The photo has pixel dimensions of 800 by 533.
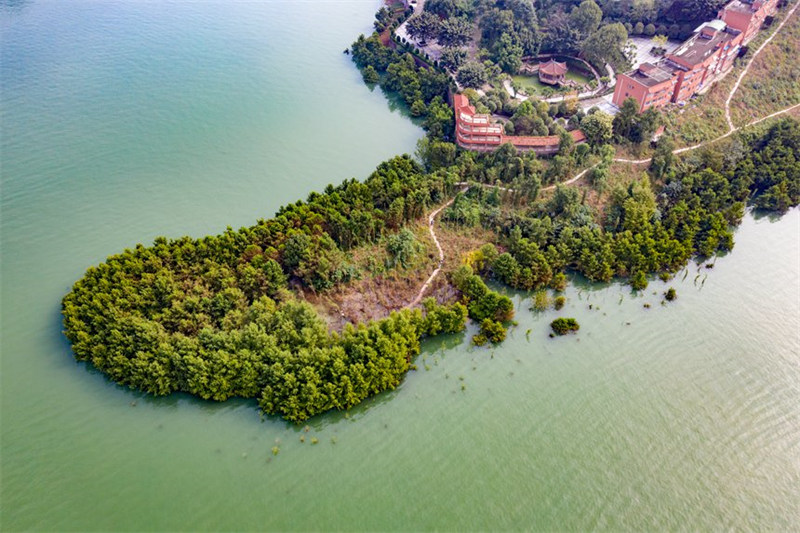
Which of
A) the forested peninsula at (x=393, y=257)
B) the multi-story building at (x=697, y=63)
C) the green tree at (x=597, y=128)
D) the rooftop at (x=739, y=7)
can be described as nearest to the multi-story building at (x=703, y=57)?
the multi-story building at (x=697, y=63)

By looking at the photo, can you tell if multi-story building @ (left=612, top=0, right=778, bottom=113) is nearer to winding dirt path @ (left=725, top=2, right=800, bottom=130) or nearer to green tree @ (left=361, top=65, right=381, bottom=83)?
winding dirt path @ (left=725, top=2, right=800, bottom=130)

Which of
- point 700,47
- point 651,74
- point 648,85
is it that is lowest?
point 648,85

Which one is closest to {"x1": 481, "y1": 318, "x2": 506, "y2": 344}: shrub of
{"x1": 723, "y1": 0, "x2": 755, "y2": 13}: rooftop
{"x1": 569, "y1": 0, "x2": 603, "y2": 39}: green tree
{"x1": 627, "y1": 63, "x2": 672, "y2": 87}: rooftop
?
{"x1": 627, "y1": 63, "x2": 672, "y2": 87}: rooftop

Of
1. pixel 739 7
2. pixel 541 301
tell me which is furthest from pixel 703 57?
pixel 541 301

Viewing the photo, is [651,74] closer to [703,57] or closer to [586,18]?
[703,57]

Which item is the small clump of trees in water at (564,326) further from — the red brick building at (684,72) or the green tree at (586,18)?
the green tree at (586,18)

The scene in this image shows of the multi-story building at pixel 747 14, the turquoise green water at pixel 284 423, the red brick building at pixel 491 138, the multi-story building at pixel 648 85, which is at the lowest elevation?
the turquoise green water at pixel 284 423

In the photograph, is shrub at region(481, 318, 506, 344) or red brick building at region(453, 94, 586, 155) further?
red brick building at region(453, 94, 586, 155)

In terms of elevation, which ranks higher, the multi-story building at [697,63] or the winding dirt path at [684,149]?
the multi-story building at [697,63]
